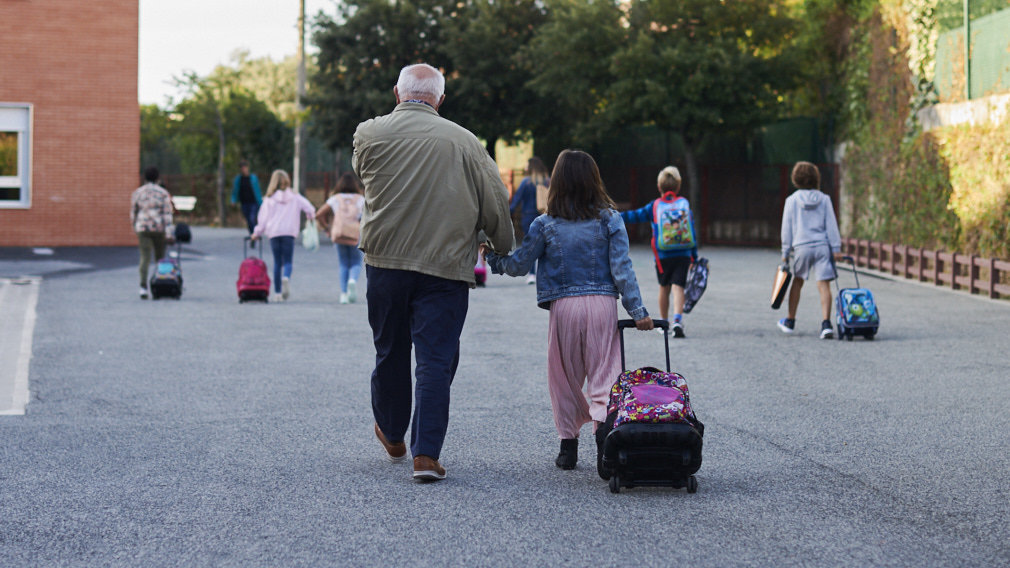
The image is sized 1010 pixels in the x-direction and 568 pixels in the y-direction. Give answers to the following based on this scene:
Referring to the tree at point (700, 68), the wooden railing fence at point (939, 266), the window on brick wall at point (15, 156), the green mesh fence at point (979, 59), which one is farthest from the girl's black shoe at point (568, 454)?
the tree at point (700, 68)

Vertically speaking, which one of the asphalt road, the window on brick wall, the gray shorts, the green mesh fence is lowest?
the asphalt road

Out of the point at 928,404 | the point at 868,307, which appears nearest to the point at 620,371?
the point at 928,404

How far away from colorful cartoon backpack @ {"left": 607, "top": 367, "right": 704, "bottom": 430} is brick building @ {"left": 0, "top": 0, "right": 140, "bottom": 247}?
22.5m

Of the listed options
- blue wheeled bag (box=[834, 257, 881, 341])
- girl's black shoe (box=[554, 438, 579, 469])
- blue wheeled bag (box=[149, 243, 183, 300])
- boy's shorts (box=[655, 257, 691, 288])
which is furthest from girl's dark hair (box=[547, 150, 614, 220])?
blue wheeled bag (box=[149, 243, 183, 300])

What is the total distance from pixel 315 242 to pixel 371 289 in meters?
11.2

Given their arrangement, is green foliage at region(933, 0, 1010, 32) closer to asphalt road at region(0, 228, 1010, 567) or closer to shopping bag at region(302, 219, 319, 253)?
asphalt road at region(0, 228, 1010, 567)

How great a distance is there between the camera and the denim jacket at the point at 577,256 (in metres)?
6.18

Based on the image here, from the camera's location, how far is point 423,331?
5875 mm

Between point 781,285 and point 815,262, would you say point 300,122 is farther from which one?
point 815,262

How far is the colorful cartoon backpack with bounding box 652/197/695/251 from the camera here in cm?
1157

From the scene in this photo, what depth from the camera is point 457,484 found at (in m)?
5.84

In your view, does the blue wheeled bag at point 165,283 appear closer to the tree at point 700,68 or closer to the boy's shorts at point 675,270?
the boy's shorts at point 675,270

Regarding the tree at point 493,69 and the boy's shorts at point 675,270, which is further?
the tree at point 493,69

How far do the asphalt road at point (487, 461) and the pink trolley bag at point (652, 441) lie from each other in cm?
10
